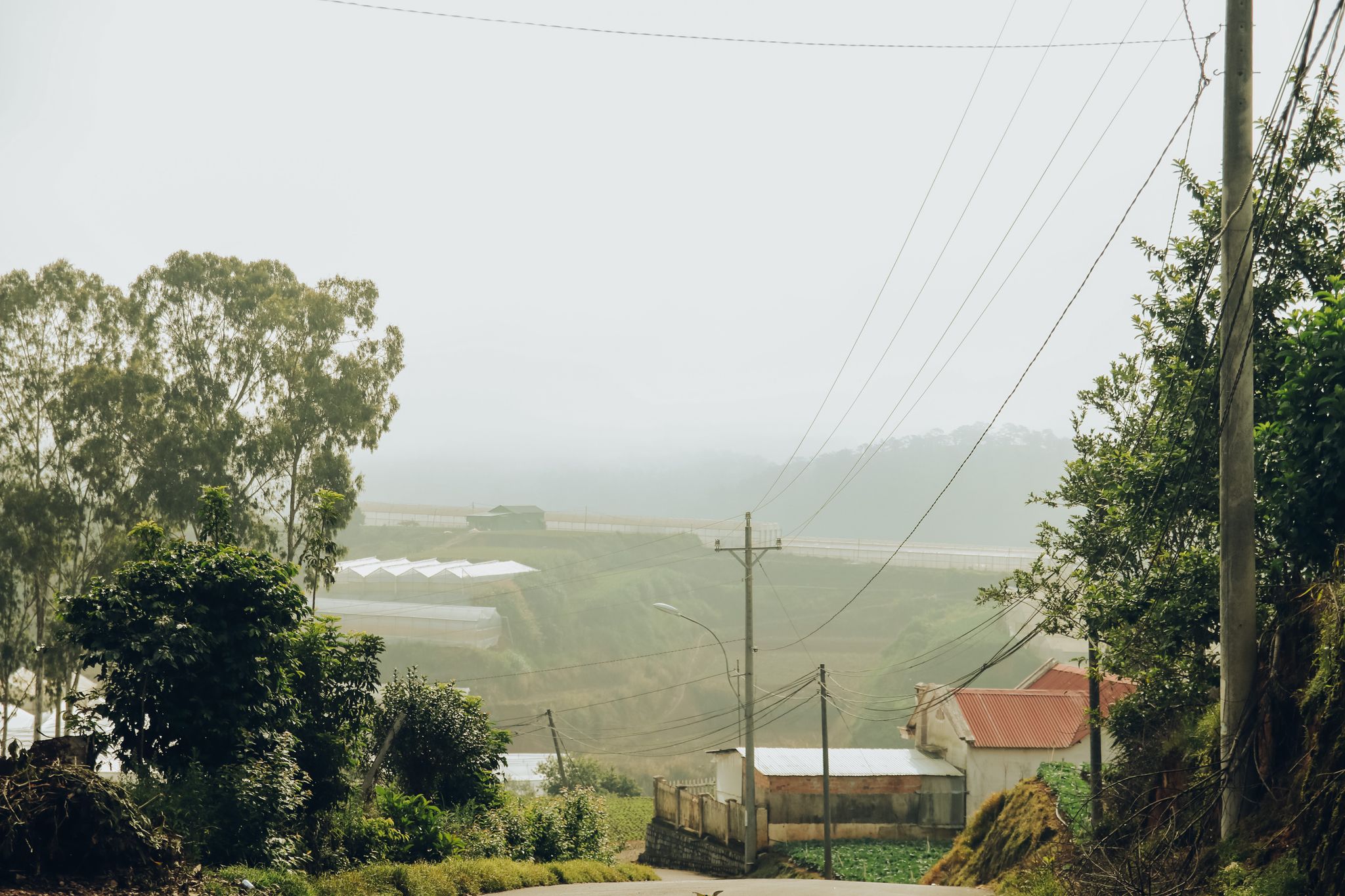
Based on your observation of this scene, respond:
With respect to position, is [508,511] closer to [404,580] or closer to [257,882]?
[404,580]

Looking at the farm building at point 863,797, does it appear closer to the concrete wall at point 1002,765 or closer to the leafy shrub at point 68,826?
the concrete wall at point 1002,765

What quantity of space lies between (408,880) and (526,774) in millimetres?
43509

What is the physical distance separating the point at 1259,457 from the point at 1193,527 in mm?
3307

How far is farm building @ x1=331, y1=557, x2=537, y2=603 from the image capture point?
92.6 meters

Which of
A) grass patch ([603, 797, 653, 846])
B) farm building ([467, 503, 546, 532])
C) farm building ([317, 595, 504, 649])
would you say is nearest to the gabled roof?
farm building ([467, 503, 546, 532])

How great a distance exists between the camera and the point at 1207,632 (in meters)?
12.6

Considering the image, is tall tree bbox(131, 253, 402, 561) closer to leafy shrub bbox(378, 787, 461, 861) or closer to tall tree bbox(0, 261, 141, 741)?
tall tree bbox(0, 261, 141, 741)

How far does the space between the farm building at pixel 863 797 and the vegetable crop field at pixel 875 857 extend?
0.61 meters

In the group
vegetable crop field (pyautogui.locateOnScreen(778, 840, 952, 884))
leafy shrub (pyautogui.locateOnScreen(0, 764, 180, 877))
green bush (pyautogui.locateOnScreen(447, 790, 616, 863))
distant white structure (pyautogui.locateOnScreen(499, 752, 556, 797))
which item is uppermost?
leafy shrub (pyautogui.locateOnScreen(0, 764, 180, 877))

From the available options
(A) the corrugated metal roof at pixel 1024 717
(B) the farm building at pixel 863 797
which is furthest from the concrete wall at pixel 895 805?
(A) the corrugated metal roof at pixel 1024 717

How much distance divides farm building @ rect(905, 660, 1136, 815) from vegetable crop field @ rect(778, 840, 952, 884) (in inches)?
113

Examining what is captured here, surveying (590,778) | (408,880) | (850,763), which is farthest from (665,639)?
(408,880)

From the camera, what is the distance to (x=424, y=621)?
275 feet

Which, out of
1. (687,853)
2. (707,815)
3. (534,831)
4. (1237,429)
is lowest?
(687,853)
